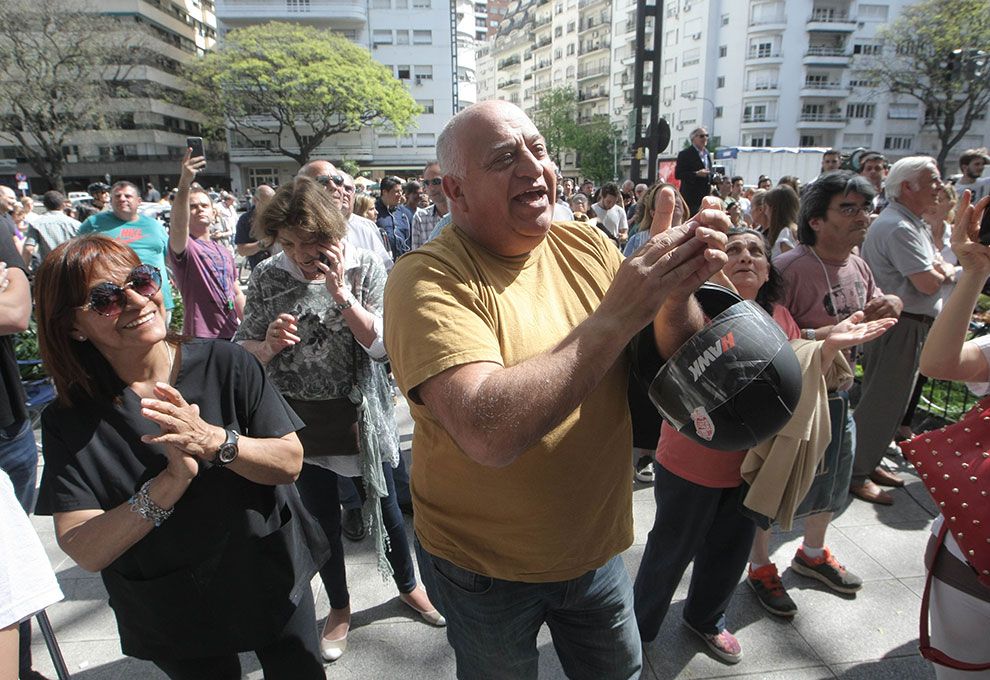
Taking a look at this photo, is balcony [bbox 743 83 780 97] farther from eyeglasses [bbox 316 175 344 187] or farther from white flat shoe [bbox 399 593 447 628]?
white flat shoe [bbox 399 593 447 628]

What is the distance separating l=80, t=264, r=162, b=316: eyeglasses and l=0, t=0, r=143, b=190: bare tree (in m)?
36.6

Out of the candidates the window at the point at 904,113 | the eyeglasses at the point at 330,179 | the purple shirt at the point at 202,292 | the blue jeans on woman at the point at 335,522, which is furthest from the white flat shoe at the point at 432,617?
the window at the point at 904,113

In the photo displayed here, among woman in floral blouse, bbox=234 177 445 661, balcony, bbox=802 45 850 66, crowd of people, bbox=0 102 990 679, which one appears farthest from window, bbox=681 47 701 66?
woman in floral blouse, bbox=234 177 445 661

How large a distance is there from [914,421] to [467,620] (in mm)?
5193

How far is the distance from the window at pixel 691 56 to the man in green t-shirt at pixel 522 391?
63.4 metres

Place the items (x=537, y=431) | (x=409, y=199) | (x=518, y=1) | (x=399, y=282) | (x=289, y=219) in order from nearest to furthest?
(x=537, y=431)
(x=399, y=282)
(x=289, y=219)
(x=409, y=199)
(x=518, y=1)

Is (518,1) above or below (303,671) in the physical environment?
above

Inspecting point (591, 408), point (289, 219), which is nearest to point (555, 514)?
point (591, 408)

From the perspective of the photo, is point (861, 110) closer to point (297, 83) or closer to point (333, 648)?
point (297, 83)

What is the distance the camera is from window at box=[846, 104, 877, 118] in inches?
2082

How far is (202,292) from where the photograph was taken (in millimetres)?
4156

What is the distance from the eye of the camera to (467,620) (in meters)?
1.64

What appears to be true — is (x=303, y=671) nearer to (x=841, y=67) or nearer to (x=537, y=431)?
(x=537, y=431)

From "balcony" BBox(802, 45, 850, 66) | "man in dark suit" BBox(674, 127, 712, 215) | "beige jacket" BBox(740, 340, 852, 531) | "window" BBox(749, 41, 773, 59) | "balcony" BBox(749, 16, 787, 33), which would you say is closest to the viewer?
"beige jacket" BBox(740, 340, 852, 531)
